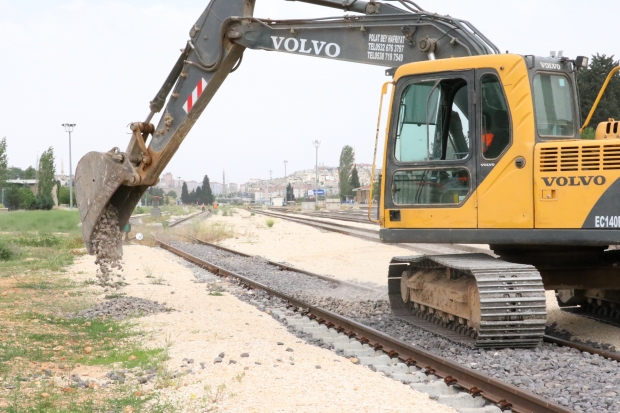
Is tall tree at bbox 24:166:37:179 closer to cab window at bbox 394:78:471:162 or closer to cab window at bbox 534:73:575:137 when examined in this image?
cab window at bbox 394:78:471:162

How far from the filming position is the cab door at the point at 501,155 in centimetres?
834

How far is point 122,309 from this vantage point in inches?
471

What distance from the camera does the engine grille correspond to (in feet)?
26.0

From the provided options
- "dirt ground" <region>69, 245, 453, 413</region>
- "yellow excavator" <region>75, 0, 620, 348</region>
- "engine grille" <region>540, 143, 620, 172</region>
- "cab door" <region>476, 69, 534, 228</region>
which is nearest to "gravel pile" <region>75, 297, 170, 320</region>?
"dirt ground" <region>69, 245, 453, 413</region>

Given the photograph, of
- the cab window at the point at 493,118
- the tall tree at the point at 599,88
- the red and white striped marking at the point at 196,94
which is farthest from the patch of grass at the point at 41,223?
the cab window at the point at 493,118

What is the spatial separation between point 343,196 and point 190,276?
112693mm

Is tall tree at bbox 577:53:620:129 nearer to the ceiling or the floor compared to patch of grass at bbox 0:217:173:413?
nearer to the ceiling

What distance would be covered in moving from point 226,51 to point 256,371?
213 inches

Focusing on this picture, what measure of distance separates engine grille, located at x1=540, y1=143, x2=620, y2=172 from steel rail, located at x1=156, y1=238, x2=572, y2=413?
252cm

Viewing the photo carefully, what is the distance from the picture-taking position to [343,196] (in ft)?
427

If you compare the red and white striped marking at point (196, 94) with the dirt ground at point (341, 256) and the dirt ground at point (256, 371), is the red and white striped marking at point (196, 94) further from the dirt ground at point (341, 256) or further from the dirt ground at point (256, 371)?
the dirt ground at point (341, 256)

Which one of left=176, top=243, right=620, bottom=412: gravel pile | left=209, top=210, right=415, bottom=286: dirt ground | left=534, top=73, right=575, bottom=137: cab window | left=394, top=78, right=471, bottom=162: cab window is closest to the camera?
left=176, top=243, right=620, bottom=412: gravel pile

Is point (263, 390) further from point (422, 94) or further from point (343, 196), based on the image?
point (343, 196)

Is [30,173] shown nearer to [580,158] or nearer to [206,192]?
[206,192]
